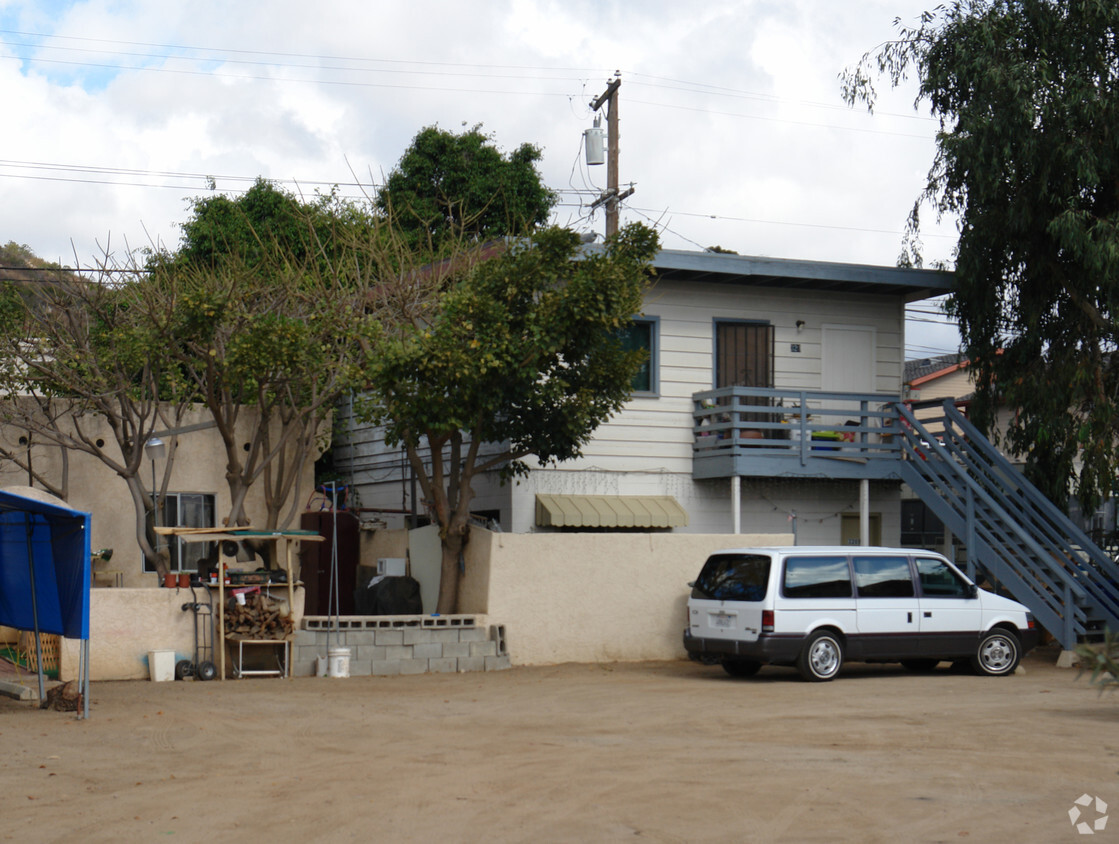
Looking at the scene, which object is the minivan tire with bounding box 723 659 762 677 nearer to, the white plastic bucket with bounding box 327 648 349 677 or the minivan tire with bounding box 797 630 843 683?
the minivan tire with bounding box 797 630 843 683

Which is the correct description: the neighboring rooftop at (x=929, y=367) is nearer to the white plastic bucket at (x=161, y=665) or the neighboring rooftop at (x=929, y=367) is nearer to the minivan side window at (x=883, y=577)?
the minivan side window at (x=883, y=577)

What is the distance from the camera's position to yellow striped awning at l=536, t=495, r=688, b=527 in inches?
734

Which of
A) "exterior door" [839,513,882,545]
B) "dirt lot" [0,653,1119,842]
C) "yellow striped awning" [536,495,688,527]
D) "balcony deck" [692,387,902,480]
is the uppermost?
"balcony deck" [692,387,902,480]

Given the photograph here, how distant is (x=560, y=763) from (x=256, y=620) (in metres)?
7.39

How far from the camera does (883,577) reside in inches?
610

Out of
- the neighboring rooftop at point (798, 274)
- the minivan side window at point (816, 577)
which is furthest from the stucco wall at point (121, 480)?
the minivan side window at point (816, 577)

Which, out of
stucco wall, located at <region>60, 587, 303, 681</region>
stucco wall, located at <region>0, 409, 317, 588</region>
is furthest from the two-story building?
stucco wall, located at <region>60, 587, 303, 681</region>

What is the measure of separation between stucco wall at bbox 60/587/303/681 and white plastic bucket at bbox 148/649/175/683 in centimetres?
12

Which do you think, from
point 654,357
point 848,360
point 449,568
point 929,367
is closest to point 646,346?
point 654,357

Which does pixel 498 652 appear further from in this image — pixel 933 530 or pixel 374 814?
pixel 933 530

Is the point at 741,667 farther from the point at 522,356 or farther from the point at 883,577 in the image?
the point at 522,356

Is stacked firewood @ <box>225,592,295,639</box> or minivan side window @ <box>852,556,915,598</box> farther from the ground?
minivan side window @ <box>852,556,915,598</box>

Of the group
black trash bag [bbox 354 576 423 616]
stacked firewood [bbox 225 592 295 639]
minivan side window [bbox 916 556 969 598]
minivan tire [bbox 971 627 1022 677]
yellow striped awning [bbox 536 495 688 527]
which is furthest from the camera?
yellow striped awning [bbox 536 495 688 527]

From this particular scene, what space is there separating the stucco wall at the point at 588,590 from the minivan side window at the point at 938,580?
3064 millimetres
